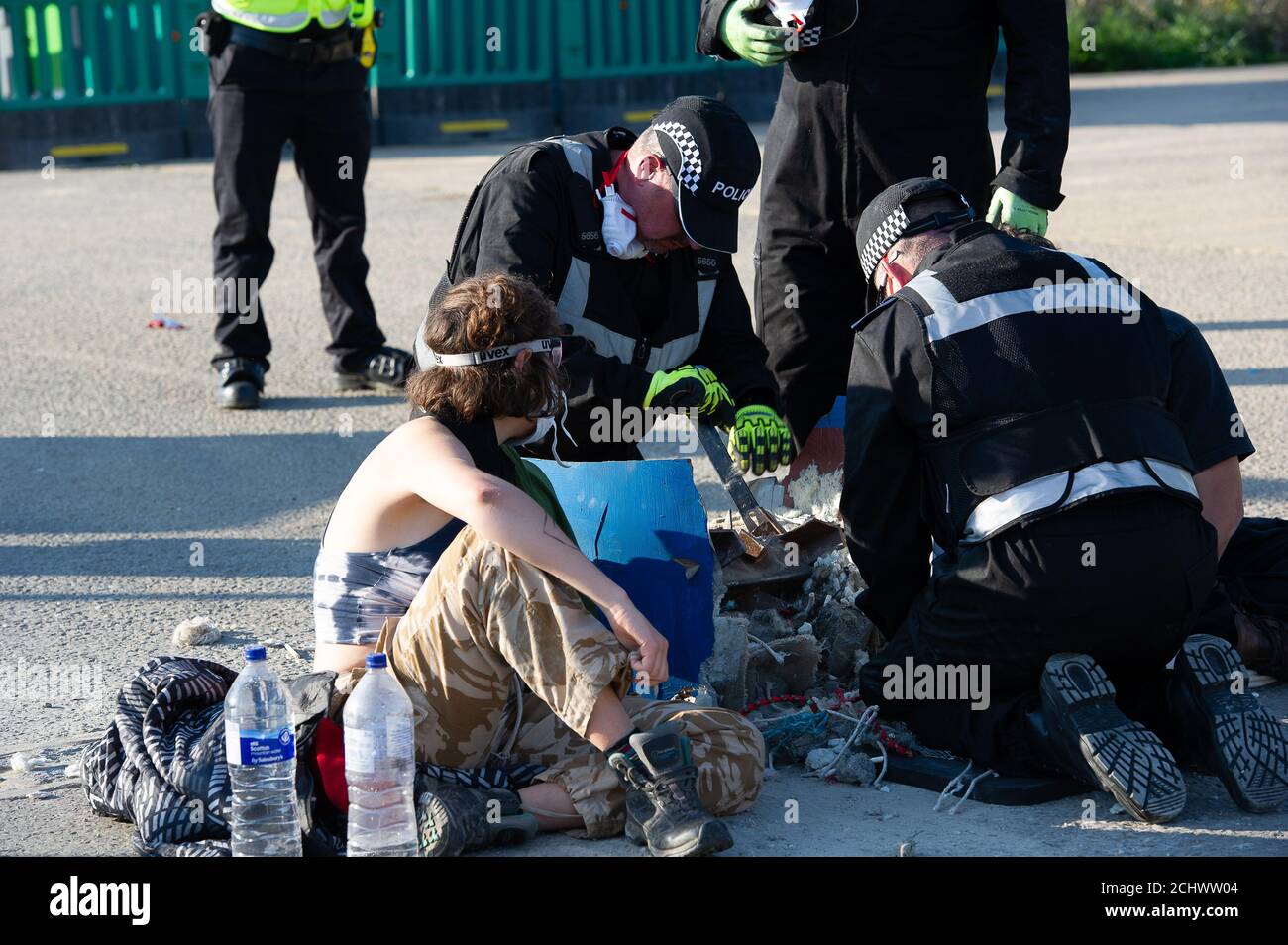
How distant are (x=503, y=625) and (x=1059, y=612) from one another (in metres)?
1.15

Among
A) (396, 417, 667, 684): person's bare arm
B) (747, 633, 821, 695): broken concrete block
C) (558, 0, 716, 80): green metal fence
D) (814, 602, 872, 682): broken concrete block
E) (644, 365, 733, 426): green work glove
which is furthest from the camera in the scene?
(558, 0, 716, 80): green metal fence

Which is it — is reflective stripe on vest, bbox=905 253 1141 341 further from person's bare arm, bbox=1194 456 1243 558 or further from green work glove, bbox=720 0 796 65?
green work glove, bbox=720 0 796 65

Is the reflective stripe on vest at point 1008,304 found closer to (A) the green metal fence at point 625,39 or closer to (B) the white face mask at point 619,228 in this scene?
(B) the white face mask at point 619,228

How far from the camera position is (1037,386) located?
338 centimetres

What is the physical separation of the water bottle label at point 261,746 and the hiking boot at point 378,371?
13.7 ft

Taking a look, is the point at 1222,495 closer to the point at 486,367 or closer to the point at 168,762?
the point at 486,367

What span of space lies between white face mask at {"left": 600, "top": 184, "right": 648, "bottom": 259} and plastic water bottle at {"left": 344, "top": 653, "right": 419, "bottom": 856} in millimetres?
1646

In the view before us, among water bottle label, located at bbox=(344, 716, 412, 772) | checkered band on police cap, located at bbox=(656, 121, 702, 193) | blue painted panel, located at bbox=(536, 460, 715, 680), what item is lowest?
water bottle label, located at bbox=(344, 716, 412, 772)

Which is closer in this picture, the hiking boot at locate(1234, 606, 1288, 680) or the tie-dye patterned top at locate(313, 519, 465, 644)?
the tie-dye patterned top at locate(313, 519, 465, 644)

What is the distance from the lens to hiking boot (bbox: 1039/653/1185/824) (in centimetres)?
318

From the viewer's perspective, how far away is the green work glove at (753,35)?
4.86 meters

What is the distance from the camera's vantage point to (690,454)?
6160mm

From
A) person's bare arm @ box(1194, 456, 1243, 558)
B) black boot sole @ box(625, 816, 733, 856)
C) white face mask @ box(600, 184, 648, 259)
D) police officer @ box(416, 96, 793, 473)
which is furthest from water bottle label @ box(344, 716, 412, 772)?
person's bare arm @ box(1194, 456, 1243, 558)

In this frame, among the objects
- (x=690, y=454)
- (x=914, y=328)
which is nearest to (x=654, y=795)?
(x=914, y=328)
